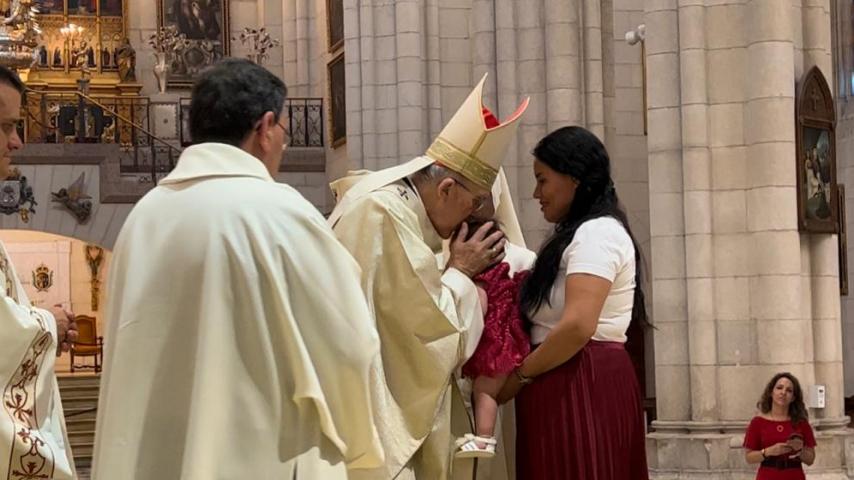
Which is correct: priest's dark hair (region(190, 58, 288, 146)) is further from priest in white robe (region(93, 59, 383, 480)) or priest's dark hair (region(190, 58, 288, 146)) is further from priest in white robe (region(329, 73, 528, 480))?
priest in white robe (region(329, 73, 528, 480))

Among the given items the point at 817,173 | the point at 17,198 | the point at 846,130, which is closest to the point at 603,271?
the point at 817,173

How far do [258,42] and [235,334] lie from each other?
2133 cm

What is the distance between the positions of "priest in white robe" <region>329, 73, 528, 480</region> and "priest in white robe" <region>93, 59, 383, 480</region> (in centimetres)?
99

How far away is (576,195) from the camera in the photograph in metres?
5.28

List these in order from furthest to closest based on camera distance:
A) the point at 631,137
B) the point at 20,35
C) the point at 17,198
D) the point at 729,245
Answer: the point at 20,35 < the point at 17,198 < the point at 631,137 < the point at 729,245

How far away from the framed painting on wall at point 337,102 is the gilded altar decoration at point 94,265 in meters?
6.02

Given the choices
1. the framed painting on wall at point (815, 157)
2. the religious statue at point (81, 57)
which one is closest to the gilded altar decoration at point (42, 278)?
the religious statue at point (81, 57)

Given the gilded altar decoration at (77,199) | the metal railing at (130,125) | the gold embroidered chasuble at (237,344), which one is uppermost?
the metal railing at (130,125)

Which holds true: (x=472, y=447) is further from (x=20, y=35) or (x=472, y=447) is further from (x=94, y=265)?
(x=94, y=265)

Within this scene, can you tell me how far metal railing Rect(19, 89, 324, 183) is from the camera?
73.0 feet

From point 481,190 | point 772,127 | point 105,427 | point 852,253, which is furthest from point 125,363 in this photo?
point 852,253

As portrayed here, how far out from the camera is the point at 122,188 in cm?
2147

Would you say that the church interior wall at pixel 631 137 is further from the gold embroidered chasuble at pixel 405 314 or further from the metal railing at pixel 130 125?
the gold embroidered chasuble at pixel 405 314

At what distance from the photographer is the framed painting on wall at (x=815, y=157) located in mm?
11570
